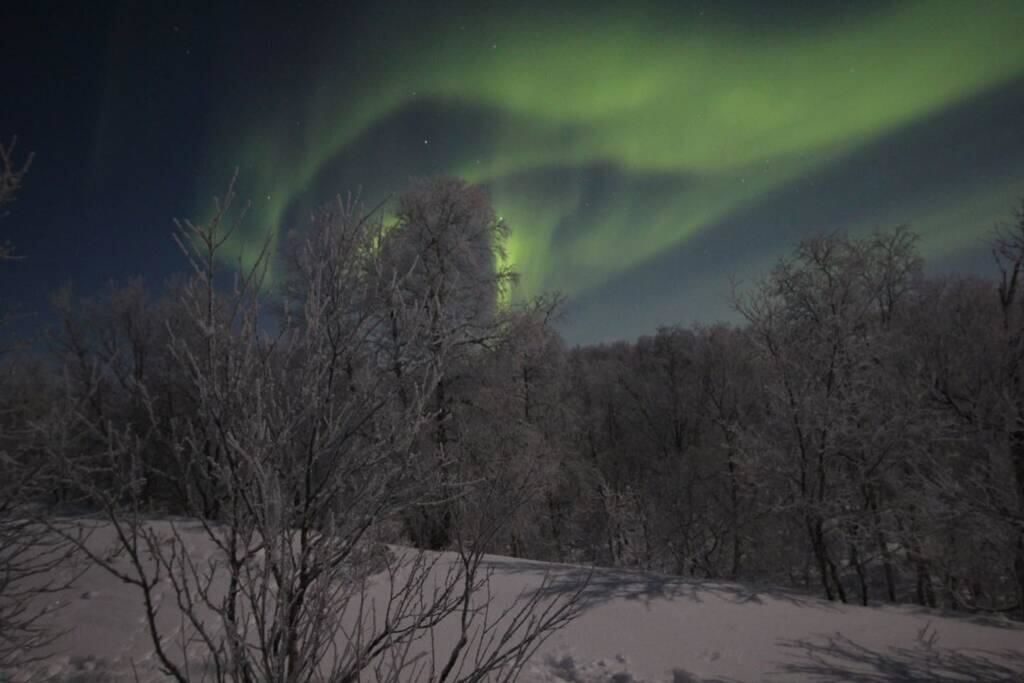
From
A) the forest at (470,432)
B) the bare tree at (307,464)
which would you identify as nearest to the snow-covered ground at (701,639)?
the forest at (470,432)

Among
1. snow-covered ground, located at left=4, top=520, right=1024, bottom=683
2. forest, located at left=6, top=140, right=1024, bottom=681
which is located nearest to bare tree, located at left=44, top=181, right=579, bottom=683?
forest, located at left=6, top=140, right=1024, bottom=681

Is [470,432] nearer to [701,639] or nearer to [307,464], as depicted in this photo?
[701,639]

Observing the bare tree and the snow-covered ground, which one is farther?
the snow-covered ground

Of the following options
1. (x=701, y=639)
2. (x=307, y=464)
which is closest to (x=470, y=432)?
(x=701, y=639)

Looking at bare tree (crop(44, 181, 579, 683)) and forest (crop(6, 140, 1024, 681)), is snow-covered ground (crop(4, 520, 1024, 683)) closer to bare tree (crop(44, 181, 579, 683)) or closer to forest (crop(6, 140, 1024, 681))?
forest (crop(6, 140, 1024, 681))

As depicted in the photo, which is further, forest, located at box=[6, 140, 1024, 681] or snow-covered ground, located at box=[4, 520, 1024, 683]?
snow-covered ground, located at box=[4, 520, 1024, 683]

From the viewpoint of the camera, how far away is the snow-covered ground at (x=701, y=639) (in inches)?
195

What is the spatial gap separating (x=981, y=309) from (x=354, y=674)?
61.8 ft

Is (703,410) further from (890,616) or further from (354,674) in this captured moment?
(354,674)

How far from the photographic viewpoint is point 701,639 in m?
5.83

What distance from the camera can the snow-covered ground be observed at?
4957 millimetres

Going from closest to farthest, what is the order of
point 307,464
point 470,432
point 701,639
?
point 307,464 < point 701,639 < point 470,432

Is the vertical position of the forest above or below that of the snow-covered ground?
above

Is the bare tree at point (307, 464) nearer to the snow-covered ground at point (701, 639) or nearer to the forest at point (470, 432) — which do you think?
the forest at point (470, 432)
